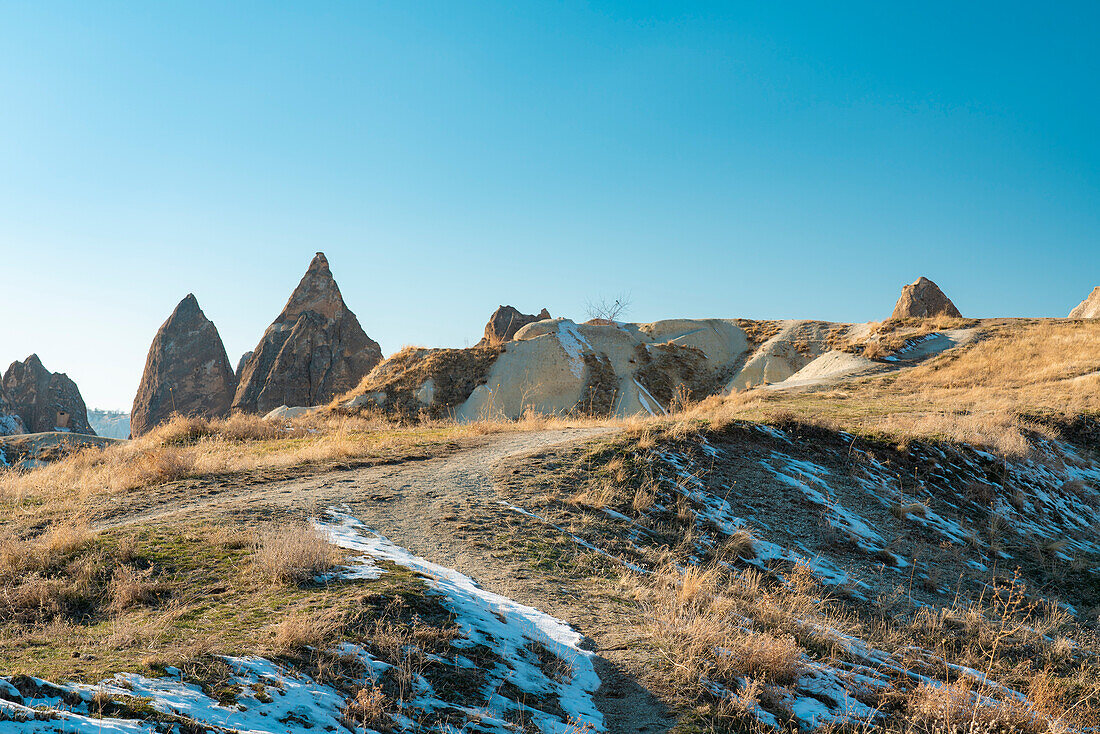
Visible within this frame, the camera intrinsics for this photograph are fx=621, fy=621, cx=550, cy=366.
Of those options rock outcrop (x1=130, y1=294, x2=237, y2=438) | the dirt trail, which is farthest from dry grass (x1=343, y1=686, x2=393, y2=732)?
rock outcrop (x1=130, y1=294, x2=237, y2=438)

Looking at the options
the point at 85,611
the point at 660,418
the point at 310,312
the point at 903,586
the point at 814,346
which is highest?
the point at 310,312

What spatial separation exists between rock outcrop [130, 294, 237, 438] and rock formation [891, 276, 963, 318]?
75586 mm

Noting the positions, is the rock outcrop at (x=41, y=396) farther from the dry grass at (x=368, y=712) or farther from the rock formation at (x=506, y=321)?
the dry grass at (x=368, y=712)

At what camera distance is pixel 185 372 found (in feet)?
254

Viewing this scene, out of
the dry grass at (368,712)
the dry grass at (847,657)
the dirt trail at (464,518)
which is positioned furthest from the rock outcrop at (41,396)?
the dry grass at (368,712)

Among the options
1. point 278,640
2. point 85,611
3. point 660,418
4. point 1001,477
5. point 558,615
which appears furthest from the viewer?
point 660,418

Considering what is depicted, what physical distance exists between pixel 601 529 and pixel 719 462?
3.49 m

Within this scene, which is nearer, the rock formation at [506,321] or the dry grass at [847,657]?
the dry grass at [847,657]

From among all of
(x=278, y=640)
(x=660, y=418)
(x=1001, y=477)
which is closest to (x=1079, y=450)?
(x=1001, y=477)

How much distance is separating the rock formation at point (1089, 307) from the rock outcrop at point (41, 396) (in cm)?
10193

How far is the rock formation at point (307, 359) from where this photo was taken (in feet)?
228

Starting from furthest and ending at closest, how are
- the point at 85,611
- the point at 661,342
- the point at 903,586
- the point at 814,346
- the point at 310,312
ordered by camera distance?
the point at 310,312 < the point at 661,342 < the point at 814,346 < the point at 903,586 < the point at 85,611

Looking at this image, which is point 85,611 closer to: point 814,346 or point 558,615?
point 558,615

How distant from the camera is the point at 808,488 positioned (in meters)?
9.63
